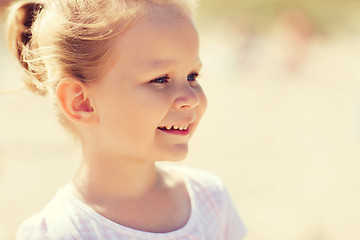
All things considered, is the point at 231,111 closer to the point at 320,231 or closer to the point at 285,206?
the point at 285,206

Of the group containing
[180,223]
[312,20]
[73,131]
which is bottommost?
[180,223]

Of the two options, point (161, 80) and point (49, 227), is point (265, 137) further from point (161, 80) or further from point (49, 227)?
point (49, 227)

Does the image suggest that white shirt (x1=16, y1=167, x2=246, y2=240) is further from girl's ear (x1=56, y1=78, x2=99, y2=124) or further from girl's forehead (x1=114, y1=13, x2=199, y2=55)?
girl's forehead (x1=114, y1=13, x2=199, y2=55)

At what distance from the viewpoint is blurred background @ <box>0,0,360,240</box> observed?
373cm

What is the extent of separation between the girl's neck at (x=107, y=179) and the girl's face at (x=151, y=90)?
99 millimetres

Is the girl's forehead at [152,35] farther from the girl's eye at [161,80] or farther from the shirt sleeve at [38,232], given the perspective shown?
the shirt sleeve at [38,232]

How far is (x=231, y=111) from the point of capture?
6.00m

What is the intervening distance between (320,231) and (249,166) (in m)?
1.11

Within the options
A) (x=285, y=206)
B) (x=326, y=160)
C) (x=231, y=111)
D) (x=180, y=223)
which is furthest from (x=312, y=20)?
(x=180, y=223)

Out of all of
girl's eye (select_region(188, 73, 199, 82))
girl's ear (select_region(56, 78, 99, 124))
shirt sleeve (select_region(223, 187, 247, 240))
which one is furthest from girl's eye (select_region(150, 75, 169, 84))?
shirt sleeve (select_region(223, 187, 247, 240))

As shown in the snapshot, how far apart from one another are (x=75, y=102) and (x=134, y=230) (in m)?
0.46

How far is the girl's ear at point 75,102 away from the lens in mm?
1488

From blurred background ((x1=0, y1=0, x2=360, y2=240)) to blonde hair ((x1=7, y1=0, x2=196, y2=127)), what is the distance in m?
0.29

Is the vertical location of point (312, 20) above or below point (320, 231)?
above
